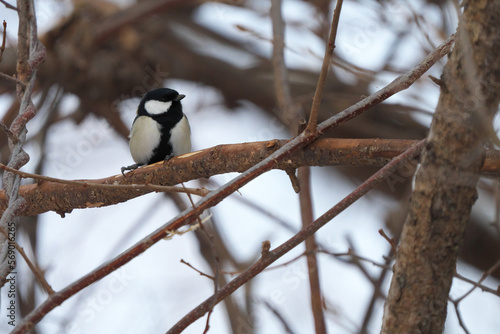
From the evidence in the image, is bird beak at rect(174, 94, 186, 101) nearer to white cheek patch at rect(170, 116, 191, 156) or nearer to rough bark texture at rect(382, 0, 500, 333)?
white cheek patch at rect(170, 116, 191, 156)

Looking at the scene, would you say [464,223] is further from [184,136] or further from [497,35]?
[184,136]

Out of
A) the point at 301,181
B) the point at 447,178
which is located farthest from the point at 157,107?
the point at 447,178

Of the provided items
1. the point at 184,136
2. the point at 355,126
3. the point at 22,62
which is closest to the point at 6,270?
the point at 22,62

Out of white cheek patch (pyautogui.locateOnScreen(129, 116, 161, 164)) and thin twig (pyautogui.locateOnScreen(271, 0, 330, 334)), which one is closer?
thin twig (pyautogui.locateOnScreen(271, 0, 330, 334))

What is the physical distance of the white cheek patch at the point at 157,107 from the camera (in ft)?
10.3

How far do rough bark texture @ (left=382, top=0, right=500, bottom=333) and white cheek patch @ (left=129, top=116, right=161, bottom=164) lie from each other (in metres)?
1.95

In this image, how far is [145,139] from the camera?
3.02 m

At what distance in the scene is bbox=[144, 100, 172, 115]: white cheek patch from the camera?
3152 millimetres

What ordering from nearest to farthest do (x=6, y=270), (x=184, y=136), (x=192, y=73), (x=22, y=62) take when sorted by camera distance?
1. (x=6, y=270)
2. (x=22, y=62)
3. (x=184, y=136)
4. (x=192, y=73)

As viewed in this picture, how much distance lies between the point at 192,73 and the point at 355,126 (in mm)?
1308

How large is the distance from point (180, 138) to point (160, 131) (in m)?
0.11

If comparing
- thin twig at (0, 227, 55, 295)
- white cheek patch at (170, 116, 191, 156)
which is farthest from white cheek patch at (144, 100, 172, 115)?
thin twig at (0, 227, 55, 295)

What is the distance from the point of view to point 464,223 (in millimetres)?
1160

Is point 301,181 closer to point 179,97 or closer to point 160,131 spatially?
point 160,131
